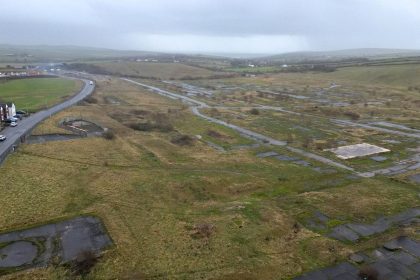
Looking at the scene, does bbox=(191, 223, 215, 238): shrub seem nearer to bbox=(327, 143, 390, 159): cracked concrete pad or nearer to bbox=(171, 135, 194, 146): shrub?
bbox=(171, 135, 194, 146): shrub

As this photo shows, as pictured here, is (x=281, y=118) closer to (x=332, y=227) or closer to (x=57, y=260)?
(x=332, y=227)

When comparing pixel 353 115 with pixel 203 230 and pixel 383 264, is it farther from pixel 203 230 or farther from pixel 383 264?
pixel 203 230

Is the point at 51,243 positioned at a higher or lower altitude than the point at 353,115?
lower

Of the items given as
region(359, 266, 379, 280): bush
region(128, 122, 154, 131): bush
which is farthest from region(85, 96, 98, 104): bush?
region(359, 266, 379, 280): bush

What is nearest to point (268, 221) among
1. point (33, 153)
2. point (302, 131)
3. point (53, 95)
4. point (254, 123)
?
point (33, 153)

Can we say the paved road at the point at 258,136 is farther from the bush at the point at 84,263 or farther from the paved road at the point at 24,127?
the bush at the point at 84,263

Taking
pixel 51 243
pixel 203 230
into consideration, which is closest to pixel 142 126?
pixel 203 230

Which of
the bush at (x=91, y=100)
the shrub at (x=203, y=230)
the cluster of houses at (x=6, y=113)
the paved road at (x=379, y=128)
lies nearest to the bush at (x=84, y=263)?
the shrub at (x=203, y=230)
